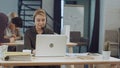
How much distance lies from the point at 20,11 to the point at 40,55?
5606 millimetres

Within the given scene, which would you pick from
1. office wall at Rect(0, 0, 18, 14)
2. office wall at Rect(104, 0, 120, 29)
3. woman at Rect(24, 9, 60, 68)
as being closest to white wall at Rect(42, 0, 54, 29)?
office wall at Rect(0, 0, 18, 14)

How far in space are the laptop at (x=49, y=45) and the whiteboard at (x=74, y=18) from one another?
5333 mm

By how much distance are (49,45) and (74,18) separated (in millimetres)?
5489

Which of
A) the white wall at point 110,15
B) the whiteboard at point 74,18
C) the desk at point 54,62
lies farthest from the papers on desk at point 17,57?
the whiteboard at point 74,18

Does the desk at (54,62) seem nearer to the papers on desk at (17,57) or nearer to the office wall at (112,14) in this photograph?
the papers on desk at (17,57)

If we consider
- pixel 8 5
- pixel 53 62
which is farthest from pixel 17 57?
pixel 8 5

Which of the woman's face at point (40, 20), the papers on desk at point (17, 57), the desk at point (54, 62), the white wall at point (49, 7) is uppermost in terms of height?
the white wall at point (49, 7)

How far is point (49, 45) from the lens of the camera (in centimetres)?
275

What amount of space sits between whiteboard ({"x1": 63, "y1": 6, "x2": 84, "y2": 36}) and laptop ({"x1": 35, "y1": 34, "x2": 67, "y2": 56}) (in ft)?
17.5

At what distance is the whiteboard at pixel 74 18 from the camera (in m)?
8.11

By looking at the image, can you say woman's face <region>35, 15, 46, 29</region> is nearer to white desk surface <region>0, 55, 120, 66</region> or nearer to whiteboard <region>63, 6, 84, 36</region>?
white desk surface <region>0, 55, 120, 66</region>

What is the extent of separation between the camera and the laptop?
2732 millimetres

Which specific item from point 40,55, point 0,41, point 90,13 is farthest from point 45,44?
point 90,13

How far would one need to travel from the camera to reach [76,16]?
8188 millimetres
